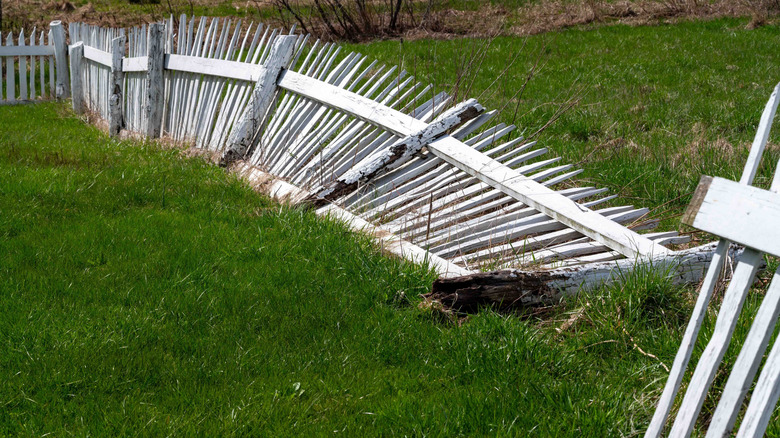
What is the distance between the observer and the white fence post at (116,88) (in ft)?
27.1

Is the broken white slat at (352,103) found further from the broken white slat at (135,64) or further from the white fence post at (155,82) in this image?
the broken white slat at (135,64)

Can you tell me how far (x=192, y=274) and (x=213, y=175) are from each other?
6.89 feet

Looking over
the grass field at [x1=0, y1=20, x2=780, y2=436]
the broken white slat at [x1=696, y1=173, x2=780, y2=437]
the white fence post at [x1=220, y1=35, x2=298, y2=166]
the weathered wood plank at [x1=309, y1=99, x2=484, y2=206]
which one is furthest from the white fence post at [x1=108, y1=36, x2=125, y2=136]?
the broken white slat at [x1=696, y1=173, x2=780, y2=437]

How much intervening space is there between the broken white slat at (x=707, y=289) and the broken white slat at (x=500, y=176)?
61.8 inches

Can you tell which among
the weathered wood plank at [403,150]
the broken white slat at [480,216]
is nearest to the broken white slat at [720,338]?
the broken white slat at [480,216]

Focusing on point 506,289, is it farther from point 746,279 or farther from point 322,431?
point 746,279

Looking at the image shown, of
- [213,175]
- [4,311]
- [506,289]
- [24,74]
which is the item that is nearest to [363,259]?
[506,289]

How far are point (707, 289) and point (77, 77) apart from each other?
1011cm

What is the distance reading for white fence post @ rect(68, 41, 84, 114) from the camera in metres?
10.2

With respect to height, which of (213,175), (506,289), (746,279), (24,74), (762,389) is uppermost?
(746,279)

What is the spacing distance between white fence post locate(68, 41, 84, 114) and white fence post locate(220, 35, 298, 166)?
5.10m

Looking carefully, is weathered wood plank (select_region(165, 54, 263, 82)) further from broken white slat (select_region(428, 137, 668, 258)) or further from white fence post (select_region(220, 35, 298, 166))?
broken white slat (select_region(428, 137, 668, 258))

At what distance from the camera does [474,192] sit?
4.46 meters

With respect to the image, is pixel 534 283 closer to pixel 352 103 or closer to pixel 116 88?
pixel 352 103
